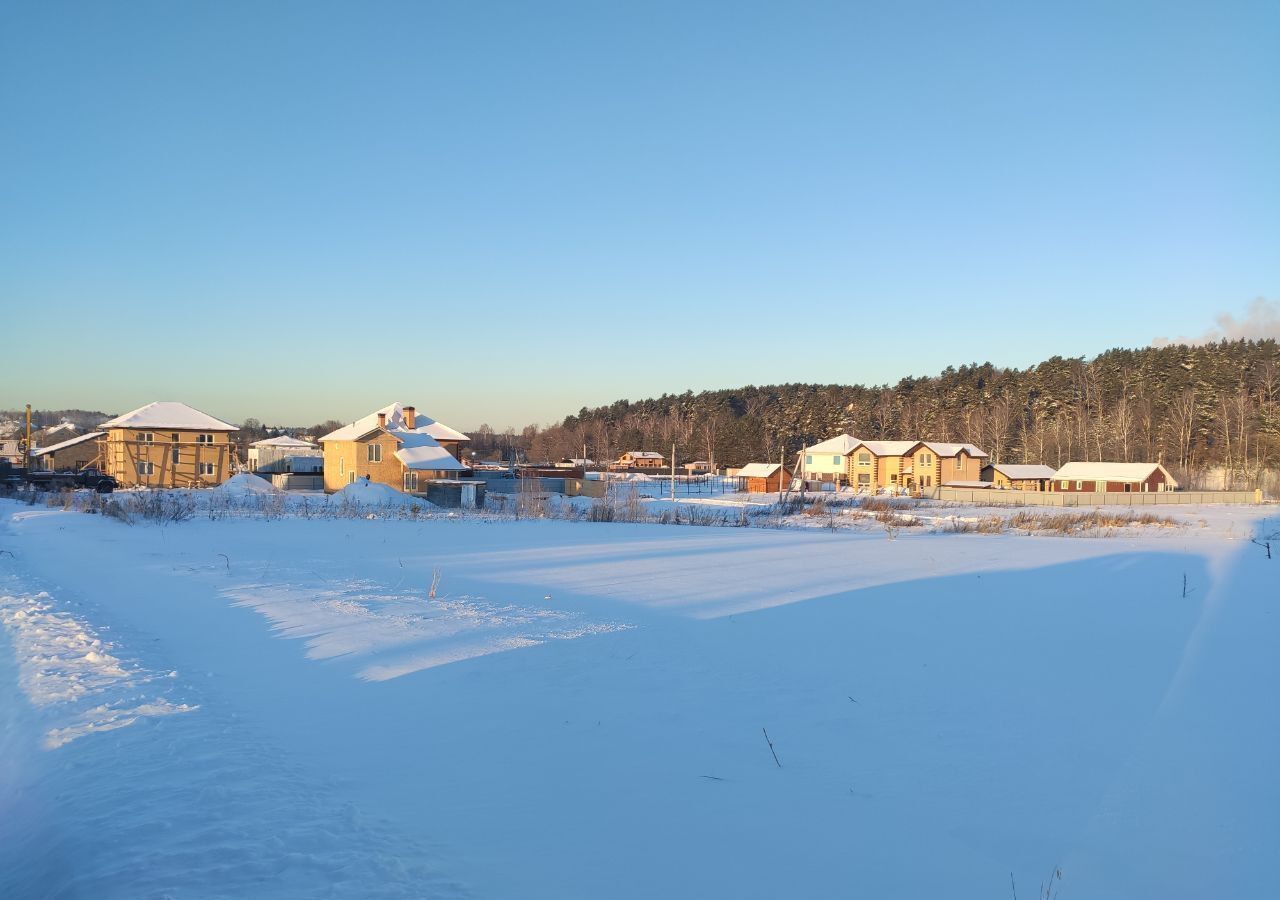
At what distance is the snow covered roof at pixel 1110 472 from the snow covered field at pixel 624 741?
50.6 m

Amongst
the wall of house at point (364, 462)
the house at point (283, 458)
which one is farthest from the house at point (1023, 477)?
the house at point (283, 458)

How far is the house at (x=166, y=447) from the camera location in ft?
157

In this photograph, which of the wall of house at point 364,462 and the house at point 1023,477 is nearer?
the wall of house at point 364,462

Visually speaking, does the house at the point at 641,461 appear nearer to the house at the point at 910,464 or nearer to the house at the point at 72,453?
the house at the point at 910,464

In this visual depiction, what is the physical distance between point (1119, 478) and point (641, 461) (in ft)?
179

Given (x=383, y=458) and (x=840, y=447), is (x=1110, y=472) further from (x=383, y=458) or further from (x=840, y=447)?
(x=383, y=458)

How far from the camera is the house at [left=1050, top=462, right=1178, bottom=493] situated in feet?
184

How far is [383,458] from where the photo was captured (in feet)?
155

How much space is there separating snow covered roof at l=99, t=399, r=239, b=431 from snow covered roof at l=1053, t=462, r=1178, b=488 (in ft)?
194

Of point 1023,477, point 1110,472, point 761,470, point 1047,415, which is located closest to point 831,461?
point 761,470

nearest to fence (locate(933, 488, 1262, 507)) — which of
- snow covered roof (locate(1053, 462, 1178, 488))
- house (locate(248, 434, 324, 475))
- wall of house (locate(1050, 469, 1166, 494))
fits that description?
wall of house (locate(1050, 469, 1166, 494))

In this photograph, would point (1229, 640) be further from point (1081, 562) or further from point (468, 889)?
point (468, 889)

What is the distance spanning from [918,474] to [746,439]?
84.9ft

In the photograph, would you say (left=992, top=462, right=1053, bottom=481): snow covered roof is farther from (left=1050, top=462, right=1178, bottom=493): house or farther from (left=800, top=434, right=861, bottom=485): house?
(left=800, top=434, right=861, bottom=485): house
